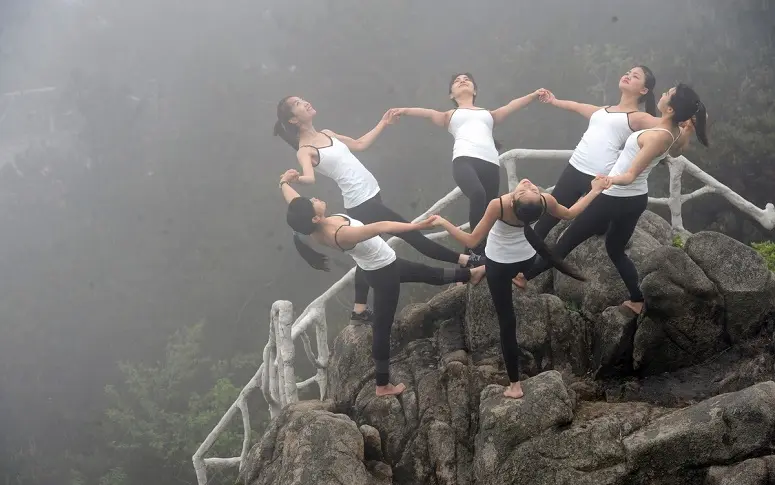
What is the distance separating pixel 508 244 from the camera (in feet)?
14.2

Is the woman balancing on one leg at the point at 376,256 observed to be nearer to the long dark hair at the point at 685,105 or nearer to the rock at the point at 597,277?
the rock at the point at 597,277

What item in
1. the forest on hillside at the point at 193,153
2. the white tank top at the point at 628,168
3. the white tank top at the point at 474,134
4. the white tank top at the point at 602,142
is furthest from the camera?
the forest on hillside at the point at 193,153

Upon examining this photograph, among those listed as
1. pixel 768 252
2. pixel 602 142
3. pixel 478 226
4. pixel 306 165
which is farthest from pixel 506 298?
pixel 768 252

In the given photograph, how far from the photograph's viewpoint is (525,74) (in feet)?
81.7

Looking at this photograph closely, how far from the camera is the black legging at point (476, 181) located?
536 cm

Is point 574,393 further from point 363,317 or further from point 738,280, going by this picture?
point 363,317

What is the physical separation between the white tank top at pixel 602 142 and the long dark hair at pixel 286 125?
7.61 feet

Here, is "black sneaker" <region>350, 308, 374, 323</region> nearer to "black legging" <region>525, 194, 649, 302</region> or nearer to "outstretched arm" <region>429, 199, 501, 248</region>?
"black legging" <region>525, 194, 649, 302</region>

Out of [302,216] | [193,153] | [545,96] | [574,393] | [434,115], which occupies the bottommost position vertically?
[193,153]

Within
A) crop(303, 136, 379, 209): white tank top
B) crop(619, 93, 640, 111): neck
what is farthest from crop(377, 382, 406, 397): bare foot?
crop(619, 93, 640, 111): neck

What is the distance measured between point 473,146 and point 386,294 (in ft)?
5.04

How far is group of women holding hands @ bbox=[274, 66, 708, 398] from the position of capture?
4309 mm

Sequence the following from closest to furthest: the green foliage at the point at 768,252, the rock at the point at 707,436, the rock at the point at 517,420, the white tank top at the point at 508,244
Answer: the rock at the point at 707,436 < the rock at the point at 517,420 < the white tank top at the point at 508,244 < the green foliage at the point at 768,252

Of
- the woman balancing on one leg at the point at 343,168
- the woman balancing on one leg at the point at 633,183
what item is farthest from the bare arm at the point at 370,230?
the woman balancing on one leg at the point at 633,183
